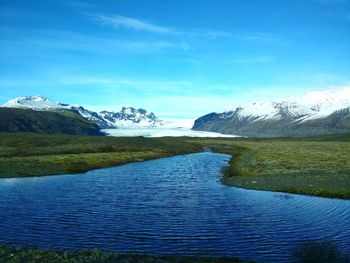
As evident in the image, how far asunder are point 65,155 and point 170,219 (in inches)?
3178

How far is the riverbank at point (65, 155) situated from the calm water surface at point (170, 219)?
70.1ft

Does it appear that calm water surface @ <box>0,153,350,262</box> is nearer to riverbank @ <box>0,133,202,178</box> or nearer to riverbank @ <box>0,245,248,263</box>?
riverbank @ <box>0,245,248,263</box>

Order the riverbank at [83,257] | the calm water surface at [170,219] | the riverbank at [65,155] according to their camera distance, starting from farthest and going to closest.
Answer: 1. the riverbank at [65,155]
2. the calm water surface at [170,219]
3. the riverbank at [83,257]

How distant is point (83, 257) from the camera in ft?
86.8

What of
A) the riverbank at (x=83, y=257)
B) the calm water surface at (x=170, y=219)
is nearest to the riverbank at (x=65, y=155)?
the calm water surface at (x=170, y=219)

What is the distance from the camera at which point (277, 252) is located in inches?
1137

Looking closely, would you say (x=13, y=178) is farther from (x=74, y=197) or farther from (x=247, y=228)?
(x=247, y=228)

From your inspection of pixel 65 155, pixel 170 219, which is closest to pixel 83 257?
pixel 170 219

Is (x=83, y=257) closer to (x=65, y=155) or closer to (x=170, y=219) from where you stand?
(x=170, y=219)

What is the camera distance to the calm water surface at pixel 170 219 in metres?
30.8

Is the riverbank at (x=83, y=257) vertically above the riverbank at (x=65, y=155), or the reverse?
the riverbank at (x=65, y=155)

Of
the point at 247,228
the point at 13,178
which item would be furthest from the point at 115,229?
the point at 13,178

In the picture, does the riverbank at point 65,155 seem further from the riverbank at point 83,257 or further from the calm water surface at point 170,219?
the riverbank at point 83,257

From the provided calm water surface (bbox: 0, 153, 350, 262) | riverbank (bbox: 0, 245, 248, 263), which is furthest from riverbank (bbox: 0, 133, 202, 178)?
riverbank (bbox: 0, 245, 248, 263)
